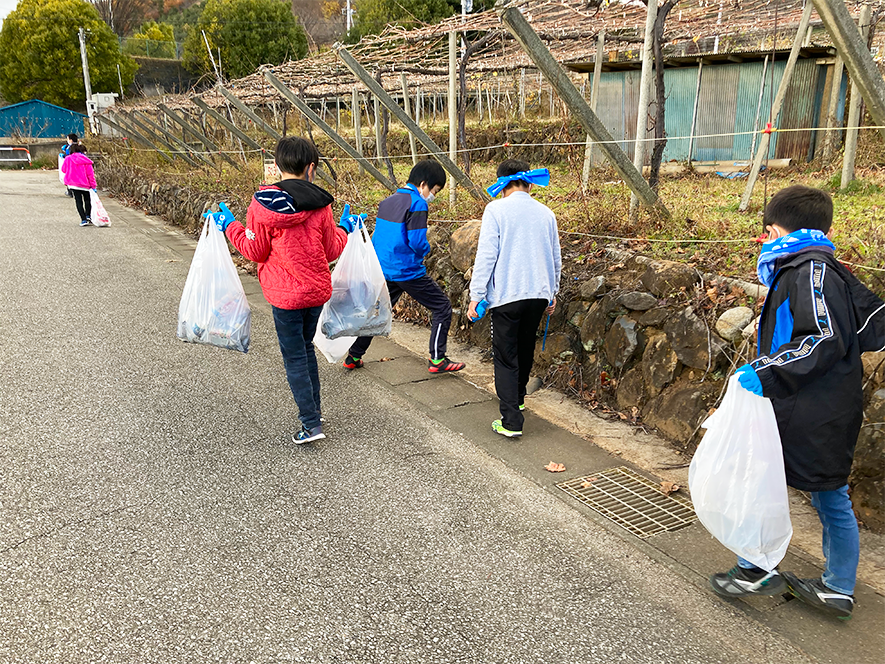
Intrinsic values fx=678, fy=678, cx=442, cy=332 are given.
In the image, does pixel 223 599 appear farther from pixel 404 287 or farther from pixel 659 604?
pixel 404 287

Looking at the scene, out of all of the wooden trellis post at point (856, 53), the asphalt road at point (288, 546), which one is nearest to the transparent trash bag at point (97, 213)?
the asphalt road at point (288, 546)

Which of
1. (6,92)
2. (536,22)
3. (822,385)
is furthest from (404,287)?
(6,92)

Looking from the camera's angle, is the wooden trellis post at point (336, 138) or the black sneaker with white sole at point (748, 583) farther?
the wooden trellis post at point (336, 138)

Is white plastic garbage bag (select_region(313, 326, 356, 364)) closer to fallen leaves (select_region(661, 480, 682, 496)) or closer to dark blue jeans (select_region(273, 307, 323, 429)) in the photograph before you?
dark blue jeans (select_region(273, 307, 323, 429))

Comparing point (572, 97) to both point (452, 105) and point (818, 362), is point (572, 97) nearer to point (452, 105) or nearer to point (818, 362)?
point (452, 105)

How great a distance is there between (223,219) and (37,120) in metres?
38.5

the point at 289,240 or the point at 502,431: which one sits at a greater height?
the point at 289,240

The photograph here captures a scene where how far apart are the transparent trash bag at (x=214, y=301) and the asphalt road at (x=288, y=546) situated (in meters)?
0.62

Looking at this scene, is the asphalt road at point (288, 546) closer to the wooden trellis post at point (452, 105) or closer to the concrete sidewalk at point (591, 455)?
the concrete sidewalk at point (591, 455)

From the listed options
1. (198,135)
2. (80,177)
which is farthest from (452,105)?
(198,135)

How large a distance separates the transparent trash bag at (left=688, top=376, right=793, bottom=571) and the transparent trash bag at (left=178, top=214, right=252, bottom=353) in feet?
9.98

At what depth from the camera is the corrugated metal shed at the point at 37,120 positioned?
34906mm

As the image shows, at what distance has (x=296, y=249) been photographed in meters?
4.07

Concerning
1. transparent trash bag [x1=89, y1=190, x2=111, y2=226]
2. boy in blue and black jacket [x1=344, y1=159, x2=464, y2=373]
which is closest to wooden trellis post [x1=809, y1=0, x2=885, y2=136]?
boy in blue and black jacket [x1=344, y1=159, x2=464, y2=373]
